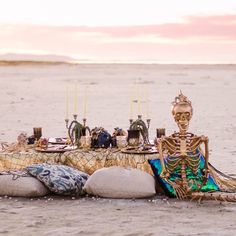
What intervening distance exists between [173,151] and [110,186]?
33.9 inches

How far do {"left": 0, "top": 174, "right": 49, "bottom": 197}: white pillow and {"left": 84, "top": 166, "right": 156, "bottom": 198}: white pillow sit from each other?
56 cm

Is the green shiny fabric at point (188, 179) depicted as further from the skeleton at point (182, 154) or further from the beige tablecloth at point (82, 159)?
the beige tablecloth at point (82, 159)

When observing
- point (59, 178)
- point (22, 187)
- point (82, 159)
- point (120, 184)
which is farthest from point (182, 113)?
point (22, 187)

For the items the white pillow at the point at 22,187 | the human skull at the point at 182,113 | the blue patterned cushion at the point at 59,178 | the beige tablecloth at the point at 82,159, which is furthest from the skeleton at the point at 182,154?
the white pillow at the point at 22,187

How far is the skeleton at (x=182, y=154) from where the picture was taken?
30.6ft

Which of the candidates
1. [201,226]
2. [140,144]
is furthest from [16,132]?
[201,226]

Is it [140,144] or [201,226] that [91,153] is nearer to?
[140,144]

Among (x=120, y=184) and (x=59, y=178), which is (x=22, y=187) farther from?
(x=120, y=184)

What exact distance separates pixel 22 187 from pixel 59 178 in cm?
46

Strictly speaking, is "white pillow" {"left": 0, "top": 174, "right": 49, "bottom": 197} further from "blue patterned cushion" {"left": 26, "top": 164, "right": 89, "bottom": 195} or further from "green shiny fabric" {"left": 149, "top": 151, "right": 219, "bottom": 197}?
"green shiny fabric" {"left": 149, "top": 151, "right": 219, "bottom": 197}

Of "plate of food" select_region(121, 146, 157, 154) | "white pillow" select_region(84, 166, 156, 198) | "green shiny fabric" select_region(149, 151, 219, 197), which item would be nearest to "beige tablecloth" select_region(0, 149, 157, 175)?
"plate of food" select_region(121, 146, 157, 154)

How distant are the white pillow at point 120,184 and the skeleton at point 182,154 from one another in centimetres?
31

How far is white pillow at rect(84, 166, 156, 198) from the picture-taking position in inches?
371

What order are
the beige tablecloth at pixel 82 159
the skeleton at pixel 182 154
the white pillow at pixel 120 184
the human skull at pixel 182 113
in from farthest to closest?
the beige tablecloth at pixel 82 159
the human skull at pixel 182 113
the white pillow at pixel 120 184
the skeleton at pixel 182 154
